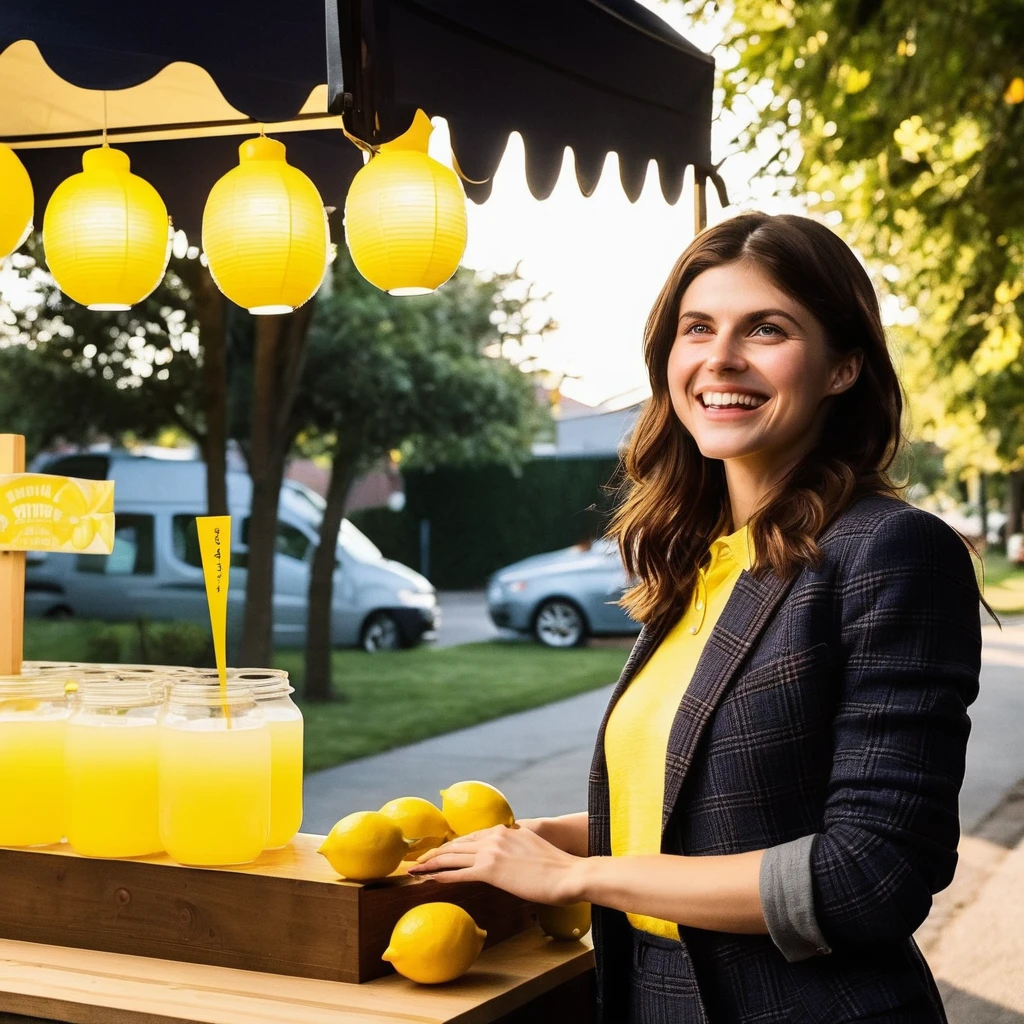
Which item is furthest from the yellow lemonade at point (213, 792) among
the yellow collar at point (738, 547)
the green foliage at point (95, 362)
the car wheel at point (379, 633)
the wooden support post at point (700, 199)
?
the car wheel at point (379, 633)

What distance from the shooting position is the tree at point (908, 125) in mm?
6734

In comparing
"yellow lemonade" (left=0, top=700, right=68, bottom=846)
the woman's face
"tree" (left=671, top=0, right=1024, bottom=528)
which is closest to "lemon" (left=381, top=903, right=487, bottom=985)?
"yellow lemonade" (left=0, top=700, right=68, bottom=846)

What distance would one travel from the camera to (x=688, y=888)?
1.65 metres

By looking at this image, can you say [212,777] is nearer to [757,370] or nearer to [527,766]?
[757,370]

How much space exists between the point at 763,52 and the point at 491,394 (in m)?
4.78

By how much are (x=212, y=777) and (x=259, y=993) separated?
324 mm

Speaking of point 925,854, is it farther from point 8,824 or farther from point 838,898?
point 8,824

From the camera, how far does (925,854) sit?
5.19 ft

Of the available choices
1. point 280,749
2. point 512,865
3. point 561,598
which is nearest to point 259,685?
point 280,749

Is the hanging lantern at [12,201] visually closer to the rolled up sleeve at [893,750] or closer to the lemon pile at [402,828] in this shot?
the lemon pile at [402,828]

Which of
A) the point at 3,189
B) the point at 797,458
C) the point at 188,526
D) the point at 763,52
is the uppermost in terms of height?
the point at 763,52

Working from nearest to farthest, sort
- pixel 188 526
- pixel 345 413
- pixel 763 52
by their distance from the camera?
pixel 763 52
pixel 345 413
pixel 188 526

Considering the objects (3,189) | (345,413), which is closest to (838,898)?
(3,189)

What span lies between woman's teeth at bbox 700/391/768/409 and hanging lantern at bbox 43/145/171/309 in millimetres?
1472
